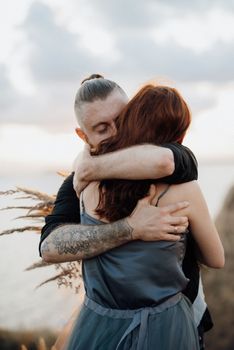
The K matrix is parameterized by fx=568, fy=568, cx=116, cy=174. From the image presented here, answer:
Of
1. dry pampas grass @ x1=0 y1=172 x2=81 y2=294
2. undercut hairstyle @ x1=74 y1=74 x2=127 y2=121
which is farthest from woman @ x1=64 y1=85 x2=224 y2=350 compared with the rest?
dry pampas grass @ x1=0 y1=172 x2=81 y2=294

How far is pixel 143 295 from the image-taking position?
1.67m

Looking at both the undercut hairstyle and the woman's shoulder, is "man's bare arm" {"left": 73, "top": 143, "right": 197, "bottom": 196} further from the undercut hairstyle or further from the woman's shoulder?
the undercut hairstyle

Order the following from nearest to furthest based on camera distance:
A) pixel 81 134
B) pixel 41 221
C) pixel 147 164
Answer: pixel 147 164 < pixel 81 134 < pixel 41 221

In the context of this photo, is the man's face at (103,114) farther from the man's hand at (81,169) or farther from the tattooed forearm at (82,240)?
the tattooed forearm at (82,240)

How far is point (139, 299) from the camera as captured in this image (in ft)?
5.51

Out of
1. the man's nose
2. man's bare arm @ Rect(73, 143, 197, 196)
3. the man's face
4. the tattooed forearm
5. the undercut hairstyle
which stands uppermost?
the undercut hairstyle

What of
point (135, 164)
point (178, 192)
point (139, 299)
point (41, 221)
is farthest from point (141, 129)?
point (41, 221)

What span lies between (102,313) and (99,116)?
2.00ft

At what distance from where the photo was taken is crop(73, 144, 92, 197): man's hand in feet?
5.70

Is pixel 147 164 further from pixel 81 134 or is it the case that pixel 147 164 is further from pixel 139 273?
pixel 81 134

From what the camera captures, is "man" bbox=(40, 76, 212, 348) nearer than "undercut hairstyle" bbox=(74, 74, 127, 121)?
Yes

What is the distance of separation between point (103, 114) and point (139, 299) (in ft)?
1.89

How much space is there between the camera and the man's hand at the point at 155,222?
1.63m

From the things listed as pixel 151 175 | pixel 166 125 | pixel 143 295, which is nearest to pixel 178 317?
pixel 143 295
